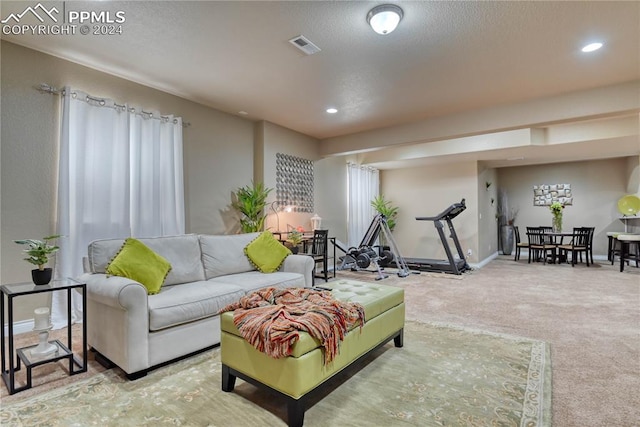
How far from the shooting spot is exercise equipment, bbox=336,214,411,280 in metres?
6.34

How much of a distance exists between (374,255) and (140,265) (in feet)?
14.7

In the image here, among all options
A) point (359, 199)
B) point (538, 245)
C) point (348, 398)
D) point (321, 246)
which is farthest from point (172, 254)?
point (538, 245)

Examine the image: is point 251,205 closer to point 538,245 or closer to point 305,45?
point 305,45

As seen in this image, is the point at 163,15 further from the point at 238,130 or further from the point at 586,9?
the point at 586,9

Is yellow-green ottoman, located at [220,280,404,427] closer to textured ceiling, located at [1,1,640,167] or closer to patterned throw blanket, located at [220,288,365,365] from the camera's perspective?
patterned throw blanket, located at [220,288,365,365]

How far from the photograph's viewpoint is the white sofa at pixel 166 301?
87.4 inches

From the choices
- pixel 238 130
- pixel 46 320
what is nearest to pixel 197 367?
pixel 46 320

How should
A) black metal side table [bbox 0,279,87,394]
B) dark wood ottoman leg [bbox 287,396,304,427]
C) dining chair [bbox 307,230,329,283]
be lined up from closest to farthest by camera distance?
dark wood ottoman leg [bbox 287,396,304,427] < black metal side table [bbox 0,279,87,394] < dining chair [bbox 307,230,329,283]

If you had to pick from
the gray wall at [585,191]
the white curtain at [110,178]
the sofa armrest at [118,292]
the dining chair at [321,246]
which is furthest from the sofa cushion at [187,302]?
the gray wall at [585,191]

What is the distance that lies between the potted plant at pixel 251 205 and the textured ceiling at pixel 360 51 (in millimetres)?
1308

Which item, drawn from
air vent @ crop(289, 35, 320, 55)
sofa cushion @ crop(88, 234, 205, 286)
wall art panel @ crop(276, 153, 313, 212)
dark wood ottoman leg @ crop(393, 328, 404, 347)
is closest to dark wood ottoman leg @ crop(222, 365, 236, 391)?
sofa cushion @ crop(88, 234, 205, 286)

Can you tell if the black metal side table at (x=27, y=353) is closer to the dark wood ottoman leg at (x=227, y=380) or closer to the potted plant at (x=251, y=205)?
the dark wood ottoman leg at (x=227, y=380)

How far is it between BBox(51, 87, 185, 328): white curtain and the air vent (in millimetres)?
2119

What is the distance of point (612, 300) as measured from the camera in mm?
4328
